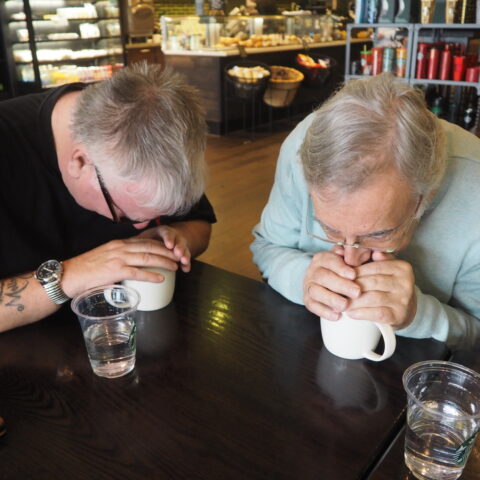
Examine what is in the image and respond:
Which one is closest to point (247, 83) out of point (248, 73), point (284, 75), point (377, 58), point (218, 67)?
point (248, 73)

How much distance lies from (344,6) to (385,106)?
1261 centimetres

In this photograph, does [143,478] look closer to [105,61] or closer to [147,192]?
[147,192]

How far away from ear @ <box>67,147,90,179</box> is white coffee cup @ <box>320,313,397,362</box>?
62 cm


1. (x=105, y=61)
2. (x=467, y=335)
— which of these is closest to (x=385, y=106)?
(x=467, y=335)

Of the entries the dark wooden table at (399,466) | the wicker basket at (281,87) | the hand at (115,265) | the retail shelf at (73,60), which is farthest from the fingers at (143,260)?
the retail shelf at (73,60)

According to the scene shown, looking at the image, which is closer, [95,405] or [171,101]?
[95,405]

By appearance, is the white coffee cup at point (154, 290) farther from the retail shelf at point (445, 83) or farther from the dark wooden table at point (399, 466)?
the retail shelf at point (445, 83)

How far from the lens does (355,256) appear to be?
3.32ft

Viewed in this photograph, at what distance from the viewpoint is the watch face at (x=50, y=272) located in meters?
1.10

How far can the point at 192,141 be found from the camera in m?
1.03

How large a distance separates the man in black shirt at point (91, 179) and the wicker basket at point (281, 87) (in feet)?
18.8

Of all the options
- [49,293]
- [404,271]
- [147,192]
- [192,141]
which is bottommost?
[49,293]

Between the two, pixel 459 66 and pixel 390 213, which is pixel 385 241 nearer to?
pixel 390 213

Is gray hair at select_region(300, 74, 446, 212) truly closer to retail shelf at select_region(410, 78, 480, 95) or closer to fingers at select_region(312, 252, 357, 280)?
fingers at select_region(312, 252, 357, 280)
